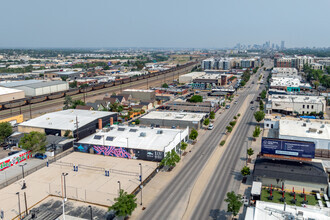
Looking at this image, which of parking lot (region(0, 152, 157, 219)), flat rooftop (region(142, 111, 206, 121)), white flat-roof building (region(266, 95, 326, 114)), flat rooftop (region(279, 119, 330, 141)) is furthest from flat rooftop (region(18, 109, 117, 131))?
white flat-roof building (region(266, 95, 326, 114))

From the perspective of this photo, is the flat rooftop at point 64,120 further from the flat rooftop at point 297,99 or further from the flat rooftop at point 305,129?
the flat rooftop at point 297,99

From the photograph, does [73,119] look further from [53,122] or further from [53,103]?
[53,103]

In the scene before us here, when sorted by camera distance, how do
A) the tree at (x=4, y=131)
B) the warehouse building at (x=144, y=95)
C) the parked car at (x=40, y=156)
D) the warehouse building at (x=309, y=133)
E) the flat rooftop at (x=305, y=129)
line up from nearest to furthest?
the parked car at (x=40, y=156)
the warehouse building at (x=309, y=133)
the flat rooftop at (x=305, y=129)
the tree at (x=4, y=131)
the warehouse building at (x=144, y=95)

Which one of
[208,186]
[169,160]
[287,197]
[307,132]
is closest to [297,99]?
[307,132]

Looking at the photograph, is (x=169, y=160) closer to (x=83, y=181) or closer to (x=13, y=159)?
(x=83, y=181)

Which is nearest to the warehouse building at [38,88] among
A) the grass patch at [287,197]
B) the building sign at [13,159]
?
the building sign at [13,159]

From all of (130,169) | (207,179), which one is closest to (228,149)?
(207,179)

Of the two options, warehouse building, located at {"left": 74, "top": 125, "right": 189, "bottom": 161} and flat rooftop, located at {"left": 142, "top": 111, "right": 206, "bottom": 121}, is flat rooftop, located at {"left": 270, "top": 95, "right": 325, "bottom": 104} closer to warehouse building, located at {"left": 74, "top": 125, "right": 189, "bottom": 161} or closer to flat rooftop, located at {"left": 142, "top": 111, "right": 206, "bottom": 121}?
flat rooftop, located at {"left": 142, "top": 111, "right": 206, "bottom": 121}
